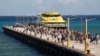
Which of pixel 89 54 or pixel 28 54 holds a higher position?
pixel 89 54

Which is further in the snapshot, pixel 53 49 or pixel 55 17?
pixel 55 17

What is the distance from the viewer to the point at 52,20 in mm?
92125

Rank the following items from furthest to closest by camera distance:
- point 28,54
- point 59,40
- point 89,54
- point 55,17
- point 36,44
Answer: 1. point 55,17
2. point 36,44
3. point 28,54
4. point 59,40
5. point 89,54

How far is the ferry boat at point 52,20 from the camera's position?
293 ft

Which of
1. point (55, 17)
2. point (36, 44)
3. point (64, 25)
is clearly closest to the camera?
point (36, 44)

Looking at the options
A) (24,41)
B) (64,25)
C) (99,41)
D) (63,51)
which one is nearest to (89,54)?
(63,51)

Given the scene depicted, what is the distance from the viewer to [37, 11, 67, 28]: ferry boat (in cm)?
8919

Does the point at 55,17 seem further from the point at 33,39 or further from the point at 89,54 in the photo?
the point at 89,54

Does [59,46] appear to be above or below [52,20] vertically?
above

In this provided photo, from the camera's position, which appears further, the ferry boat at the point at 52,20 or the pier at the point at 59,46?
the ferry boat at the point at 52,20

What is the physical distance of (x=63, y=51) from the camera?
47562 mm

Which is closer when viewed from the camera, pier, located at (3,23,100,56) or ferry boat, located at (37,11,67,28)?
pier, located at (3,23,100,56)

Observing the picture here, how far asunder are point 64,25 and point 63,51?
1595 inches

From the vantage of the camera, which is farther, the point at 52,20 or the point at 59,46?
the point at 52,20
